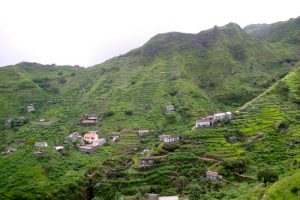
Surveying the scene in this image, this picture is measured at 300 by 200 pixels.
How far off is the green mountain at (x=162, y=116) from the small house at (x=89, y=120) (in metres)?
1.73

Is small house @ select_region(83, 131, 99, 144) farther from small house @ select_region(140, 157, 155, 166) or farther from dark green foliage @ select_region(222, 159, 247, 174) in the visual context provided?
dark green foliage @ select_region(222, 159, 247, 174)

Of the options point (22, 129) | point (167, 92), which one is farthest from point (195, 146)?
point (22, 129)

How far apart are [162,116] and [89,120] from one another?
19.0 metres

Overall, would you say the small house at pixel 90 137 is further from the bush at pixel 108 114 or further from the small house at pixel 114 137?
the bush at pixel 108 114

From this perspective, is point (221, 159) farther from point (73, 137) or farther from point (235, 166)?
point (73, 137)

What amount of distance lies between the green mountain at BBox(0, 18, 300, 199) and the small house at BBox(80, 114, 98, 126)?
173 centimetres

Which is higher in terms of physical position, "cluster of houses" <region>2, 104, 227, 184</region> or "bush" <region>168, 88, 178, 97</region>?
"bush" <region>168, 88, 178, 97</region>

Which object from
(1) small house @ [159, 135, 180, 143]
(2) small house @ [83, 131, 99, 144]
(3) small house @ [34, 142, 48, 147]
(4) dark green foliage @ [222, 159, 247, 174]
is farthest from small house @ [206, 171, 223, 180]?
(3) small house @ [34, 142, 48, 147]

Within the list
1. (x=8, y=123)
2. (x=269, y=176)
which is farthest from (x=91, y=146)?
(x=269, y=176)

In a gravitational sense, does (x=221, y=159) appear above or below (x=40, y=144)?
below

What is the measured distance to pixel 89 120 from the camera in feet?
319

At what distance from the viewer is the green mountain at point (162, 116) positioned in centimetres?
6109

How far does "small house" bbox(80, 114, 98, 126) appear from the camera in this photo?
95562 mm

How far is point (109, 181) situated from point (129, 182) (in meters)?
4.35
